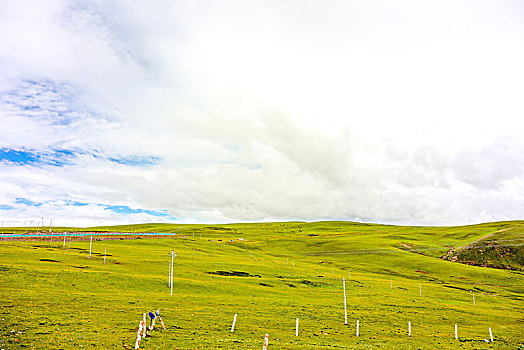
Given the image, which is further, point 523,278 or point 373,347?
point 523,278

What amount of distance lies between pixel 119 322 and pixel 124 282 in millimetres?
31658

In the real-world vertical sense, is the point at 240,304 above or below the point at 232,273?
below

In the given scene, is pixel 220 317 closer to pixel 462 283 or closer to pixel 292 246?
pixel 462 283

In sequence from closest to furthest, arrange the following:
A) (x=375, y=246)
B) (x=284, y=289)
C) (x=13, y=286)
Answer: (x=13, y=286), (x=284, y=289), (x=375, y=246)

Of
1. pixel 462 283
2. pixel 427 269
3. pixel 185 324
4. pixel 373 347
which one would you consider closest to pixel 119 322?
pixel 185 324

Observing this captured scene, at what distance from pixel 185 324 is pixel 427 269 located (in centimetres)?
12461

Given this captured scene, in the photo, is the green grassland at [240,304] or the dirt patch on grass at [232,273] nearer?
the green grassland at [240,304]

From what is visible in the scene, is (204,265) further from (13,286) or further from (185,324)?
(185,324)

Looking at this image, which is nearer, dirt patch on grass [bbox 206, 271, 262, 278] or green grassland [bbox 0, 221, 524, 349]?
green grassland [bbox 0, 221, 524, 349]

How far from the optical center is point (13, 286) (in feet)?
171

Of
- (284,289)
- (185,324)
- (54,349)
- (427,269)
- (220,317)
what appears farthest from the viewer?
(427,269)

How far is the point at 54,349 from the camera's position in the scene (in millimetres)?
23766

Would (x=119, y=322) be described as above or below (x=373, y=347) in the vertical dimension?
above

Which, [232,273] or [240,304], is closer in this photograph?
[240,304]
